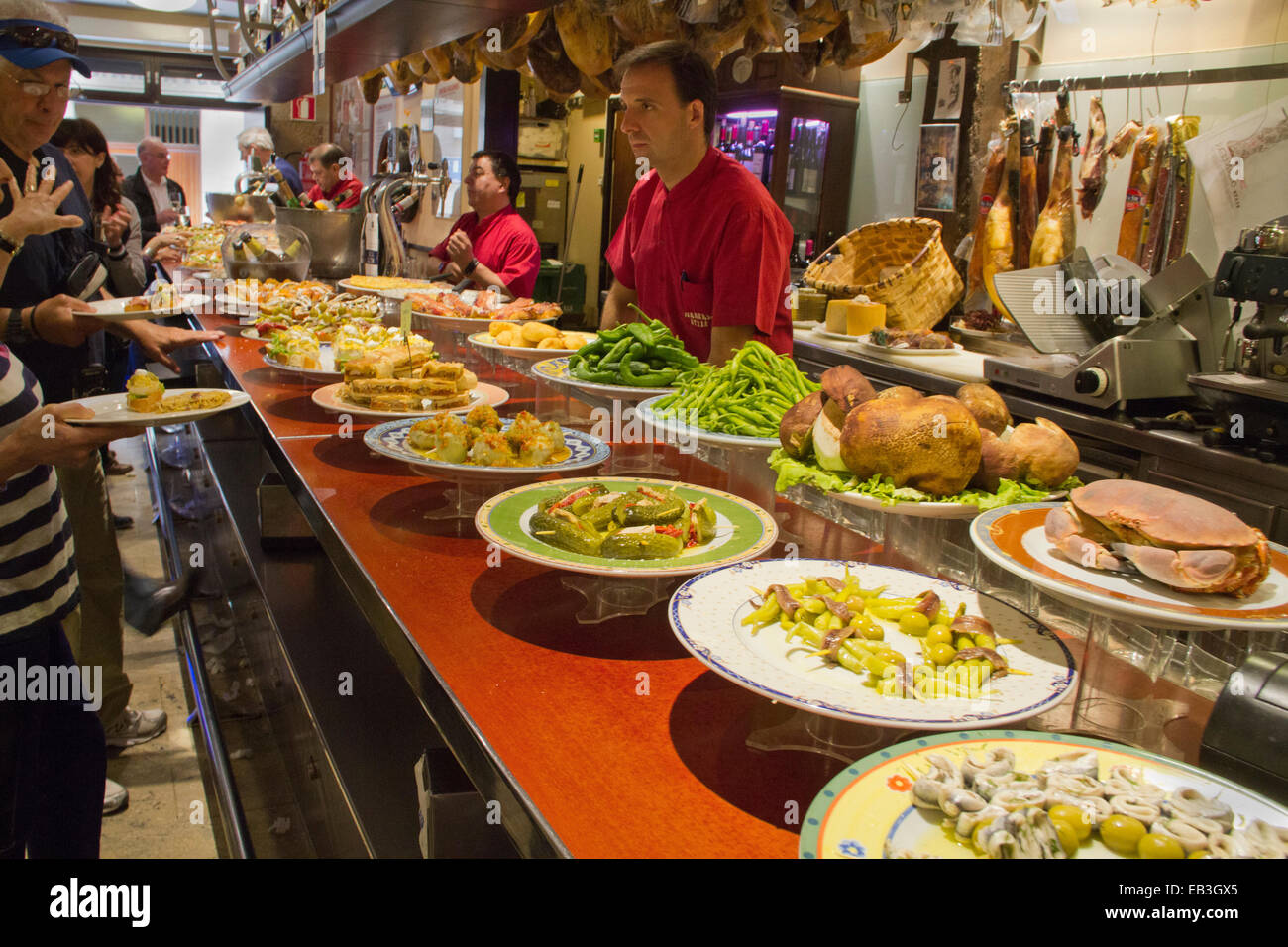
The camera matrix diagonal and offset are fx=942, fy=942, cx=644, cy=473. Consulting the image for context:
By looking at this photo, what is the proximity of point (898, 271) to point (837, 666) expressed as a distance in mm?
4049

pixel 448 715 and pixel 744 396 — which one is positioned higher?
pixel 744 396

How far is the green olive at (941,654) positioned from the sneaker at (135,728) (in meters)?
3.16

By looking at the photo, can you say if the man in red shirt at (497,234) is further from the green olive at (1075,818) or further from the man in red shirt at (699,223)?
the green olive at (1075,818)

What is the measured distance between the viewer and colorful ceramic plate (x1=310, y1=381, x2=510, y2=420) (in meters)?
2.08

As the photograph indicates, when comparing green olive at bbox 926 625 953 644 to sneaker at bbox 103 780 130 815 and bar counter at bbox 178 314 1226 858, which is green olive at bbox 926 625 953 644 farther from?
sneaker at bbox 103 780 130 815

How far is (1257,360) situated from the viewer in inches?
114

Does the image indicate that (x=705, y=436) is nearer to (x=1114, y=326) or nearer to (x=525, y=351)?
(x=525, y=351)

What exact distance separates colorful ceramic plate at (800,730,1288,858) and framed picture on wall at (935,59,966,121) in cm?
516

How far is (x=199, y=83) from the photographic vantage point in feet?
45.8

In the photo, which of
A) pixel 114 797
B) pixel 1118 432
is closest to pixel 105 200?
pixel 114 797

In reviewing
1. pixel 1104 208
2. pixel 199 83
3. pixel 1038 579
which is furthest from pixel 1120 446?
pixel 199 83

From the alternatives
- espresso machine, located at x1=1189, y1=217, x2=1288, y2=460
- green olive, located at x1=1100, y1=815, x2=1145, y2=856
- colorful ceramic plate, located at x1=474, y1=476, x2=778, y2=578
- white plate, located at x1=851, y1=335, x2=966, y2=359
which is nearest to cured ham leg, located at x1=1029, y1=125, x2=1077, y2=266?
white plate, located at x1=851, y1=335, x2=966, y2=359

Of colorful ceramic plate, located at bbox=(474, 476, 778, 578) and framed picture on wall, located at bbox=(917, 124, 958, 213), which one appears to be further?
framed picture on wall, located at bbox=(917, 124, 958, 213)

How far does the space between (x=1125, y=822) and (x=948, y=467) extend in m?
0.73
